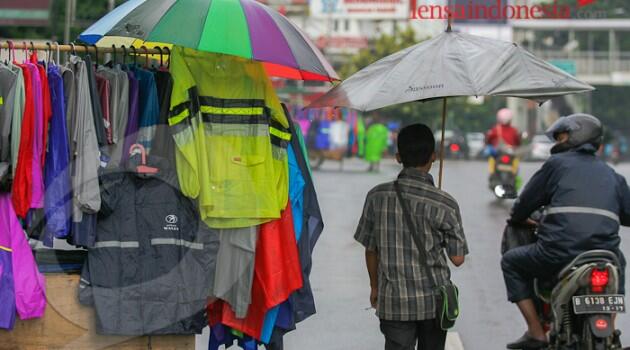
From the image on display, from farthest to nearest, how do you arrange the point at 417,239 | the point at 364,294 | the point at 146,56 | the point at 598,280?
1. the point at 364,294
2. the point at 598,280
3. the point at 146,56
4. the point at 417,239

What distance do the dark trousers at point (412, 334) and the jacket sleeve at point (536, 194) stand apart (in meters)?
1.34

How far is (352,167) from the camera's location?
28.2 metres

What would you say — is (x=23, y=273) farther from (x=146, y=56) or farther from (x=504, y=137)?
(x=504, y=137)

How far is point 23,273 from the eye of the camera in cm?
460

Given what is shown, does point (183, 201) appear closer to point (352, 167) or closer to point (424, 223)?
point (424, 223)

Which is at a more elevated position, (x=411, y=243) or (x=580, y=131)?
(x=580, y=131)

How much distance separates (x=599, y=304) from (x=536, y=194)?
757 mm

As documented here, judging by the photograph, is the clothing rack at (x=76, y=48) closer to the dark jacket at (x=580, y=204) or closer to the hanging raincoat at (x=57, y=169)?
the hanging raincoat at (x=57, y=169)

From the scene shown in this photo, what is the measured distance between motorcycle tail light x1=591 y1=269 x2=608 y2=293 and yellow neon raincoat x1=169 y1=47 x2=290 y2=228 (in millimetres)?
1739

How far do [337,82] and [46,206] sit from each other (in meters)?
1.74

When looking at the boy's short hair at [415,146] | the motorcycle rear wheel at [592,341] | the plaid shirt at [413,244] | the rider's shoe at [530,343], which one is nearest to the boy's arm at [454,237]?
the plaid shirt at [413,244]

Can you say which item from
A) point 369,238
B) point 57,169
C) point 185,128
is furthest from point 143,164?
point 369,238

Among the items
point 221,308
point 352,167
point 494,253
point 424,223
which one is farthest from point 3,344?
point 352,167

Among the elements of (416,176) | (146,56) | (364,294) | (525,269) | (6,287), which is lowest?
(364,294)
